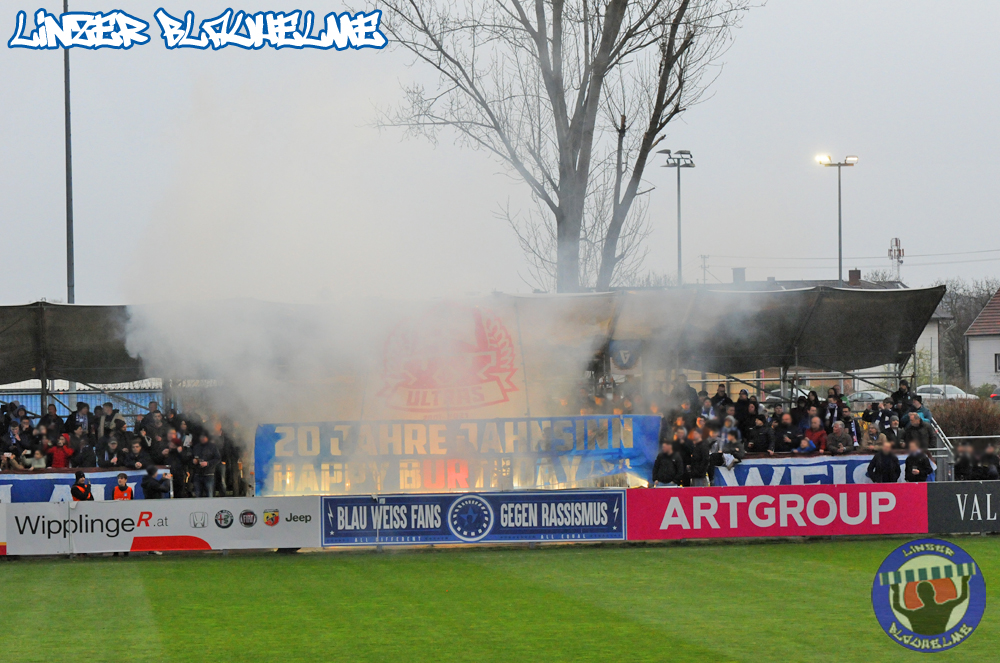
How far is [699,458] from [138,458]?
30.0ft

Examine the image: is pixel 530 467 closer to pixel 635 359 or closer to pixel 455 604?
pixel 635 359

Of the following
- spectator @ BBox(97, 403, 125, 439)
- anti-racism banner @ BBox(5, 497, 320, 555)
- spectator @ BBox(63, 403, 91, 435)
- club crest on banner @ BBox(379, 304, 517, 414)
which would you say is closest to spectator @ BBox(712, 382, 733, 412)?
club crest on banner @ BBox(379, 304, 517, 414)

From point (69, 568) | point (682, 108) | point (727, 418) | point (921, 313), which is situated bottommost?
point (69, 568)

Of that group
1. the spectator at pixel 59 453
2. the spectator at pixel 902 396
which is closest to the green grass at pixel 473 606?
the spectator at pixel 59 453

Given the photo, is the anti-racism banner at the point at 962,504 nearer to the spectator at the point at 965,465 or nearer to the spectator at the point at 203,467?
the spectator at the point at 965,465

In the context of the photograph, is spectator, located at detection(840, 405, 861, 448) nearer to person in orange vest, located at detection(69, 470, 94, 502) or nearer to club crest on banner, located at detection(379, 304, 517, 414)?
club crest on banner, located at detection(379, 304, 517, 414)

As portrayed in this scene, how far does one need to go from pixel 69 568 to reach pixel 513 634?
773 cm

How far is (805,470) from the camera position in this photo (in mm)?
18484

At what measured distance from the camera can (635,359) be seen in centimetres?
2105

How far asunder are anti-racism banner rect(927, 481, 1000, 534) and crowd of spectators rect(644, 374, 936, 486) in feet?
3.44

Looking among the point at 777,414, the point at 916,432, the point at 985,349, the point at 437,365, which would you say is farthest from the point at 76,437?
the point at 985,349

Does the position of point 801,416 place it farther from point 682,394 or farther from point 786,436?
point 682,394

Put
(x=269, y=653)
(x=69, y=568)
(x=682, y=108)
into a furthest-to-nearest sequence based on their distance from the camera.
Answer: (x=682, y=108) < (x=69, y=568) < (x=269, y=653)

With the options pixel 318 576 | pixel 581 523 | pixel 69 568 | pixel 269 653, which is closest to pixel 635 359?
pixel 581 523
